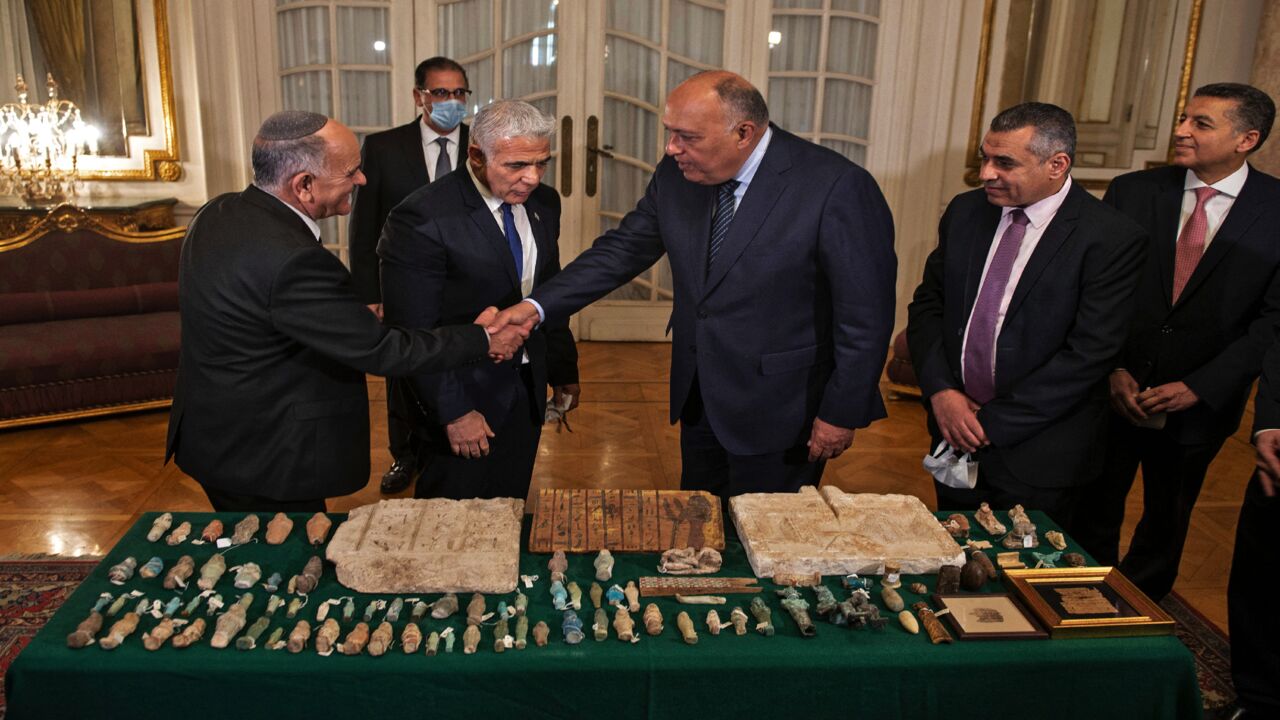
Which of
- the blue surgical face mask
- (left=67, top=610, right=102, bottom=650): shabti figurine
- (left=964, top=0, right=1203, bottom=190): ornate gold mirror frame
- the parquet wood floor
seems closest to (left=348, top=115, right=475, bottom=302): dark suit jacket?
the blue surgical face mask

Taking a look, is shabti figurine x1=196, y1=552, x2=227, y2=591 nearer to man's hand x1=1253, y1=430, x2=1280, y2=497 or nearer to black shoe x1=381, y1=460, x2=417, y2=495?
black shoe x1=381, y1=460, x2=417, y2=495

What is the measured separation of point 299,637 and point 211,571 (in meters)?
0.36

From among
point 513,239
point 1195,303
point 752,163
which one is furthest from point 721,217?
point 1195,303

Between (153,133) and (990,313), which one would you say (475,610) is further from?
(153,133)

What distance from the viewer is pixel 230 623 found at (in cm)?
176

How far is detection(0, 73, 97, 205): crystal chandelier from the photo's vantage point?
239 inches

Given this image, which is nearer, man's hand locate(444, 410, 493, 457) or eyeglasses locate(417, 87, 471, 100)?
man's hand locate(444, 410, 493, 457)

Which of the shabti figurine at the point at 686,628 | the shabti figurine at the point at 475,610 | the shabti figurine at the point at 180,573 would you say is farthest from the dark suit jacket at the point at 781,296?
the shabti figurine at the point at 180,573

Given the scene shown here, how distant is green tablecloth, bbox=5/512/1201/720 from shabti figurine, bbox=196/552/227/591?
0.13 m

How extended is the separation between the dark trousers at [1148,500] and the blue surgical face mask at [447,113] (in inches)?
121

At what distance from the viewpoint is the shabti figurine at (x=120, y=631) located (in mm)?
1694

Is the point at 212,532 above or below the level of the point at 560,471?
above

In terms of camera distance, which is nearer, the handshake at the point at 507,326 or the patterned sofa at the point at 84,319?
the handshake at the point at 507,326

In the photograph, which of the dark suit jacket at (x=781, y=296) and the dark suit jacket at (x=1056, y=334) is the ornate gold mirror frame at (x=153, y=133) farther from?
the dark suit jacket at (x=1056, y=334)
